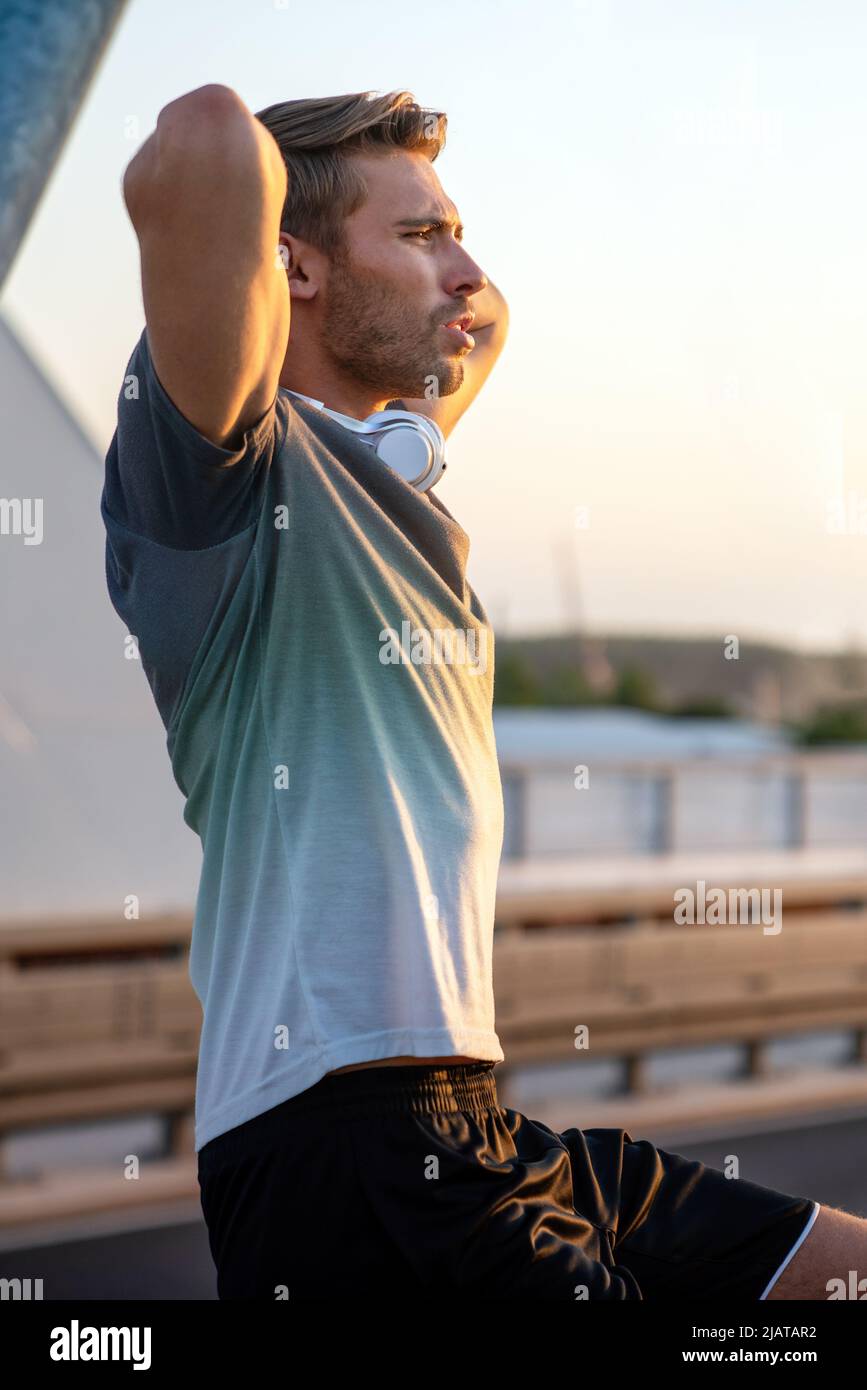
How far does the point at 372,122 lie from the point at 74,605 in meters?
4.11

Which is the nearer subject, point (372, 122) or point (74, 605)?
point (372, 122)

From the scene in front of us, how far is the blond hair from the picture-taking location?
5.78 feet

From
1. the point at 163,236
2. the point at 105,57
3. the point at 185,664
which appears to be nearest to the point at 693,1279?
the point at 185,664

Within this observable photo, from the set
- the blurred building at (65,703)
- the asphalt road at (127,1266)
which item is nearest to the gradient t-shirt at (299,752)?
the asphalt road at (127,1266)

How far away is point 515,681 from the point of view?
143 ft

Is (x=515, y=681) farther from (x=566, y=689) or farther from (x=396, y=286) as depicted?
(x=396, y=286)

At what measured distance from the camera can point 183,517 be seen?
152 cm

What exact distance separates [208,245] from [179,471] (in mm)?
213

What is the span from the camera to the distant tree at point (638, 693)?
46.2m

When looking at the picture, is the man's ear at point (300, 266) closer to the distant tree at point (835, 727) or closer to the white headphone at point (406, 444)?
the white headphone at point (406, 444)

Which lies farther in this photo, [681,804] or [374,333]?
[681,804]

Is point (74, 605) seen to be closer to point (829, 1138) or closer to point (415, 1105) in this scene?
point (829, 1138)

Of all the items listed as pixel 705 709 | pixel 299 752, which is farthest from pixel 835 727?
pixel 299 752

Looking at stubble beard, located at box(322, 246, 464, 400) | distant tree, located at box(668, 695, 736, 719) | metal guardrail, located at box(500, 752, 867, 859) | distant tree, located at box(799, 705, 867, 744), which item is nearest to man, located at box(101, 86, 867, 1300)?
stubble beard, located at box(322, 246, 464, 400)
